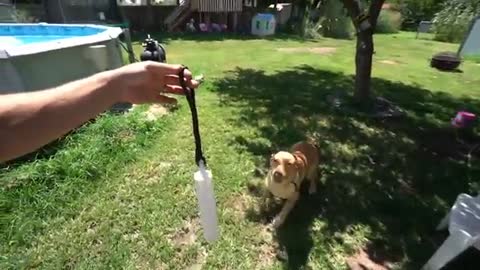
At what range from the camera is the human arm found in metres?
1.08

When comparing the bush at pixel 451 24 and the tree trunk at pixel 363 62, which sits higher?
the tree trunk at pixel 363 62

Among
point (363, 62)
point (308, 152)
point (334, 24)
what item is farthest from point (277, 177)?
point (334, 24)

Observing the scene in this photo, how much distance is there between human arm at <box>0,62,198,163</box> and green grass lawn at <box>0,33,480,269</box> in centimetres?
197

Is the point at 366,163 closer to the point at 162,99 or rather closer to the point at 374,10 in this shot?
the point at 374,10

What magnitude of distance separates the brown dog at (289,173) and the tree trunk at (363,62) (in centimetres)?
307

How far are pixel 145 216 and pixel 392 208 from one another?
2345 mm

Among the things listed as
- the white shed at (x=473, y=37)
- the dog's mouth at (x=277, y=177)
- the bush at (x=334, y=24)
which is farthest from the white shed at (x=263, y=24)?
the dog's mouth at (x=277, y=177)

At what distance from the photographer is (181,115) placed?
5707 millimetres

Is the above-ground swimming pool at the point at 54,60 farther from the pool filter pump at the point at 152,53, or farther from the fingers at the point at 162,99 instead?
the fingers at the point at 162,99

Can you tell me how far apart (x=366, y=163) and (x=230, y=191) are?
71.5 inches

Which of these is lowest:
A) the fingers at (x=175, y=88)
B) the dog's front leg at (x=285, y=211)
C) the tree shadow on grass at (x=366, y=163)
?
the tree shadow on grass at (x=366, y=163)

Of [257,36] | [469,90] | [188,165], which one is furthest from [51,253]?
[257,36]

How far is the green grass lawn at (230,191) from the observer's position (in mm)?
3119

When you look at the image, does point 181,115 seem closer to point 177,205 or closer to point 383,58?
point 177,205
